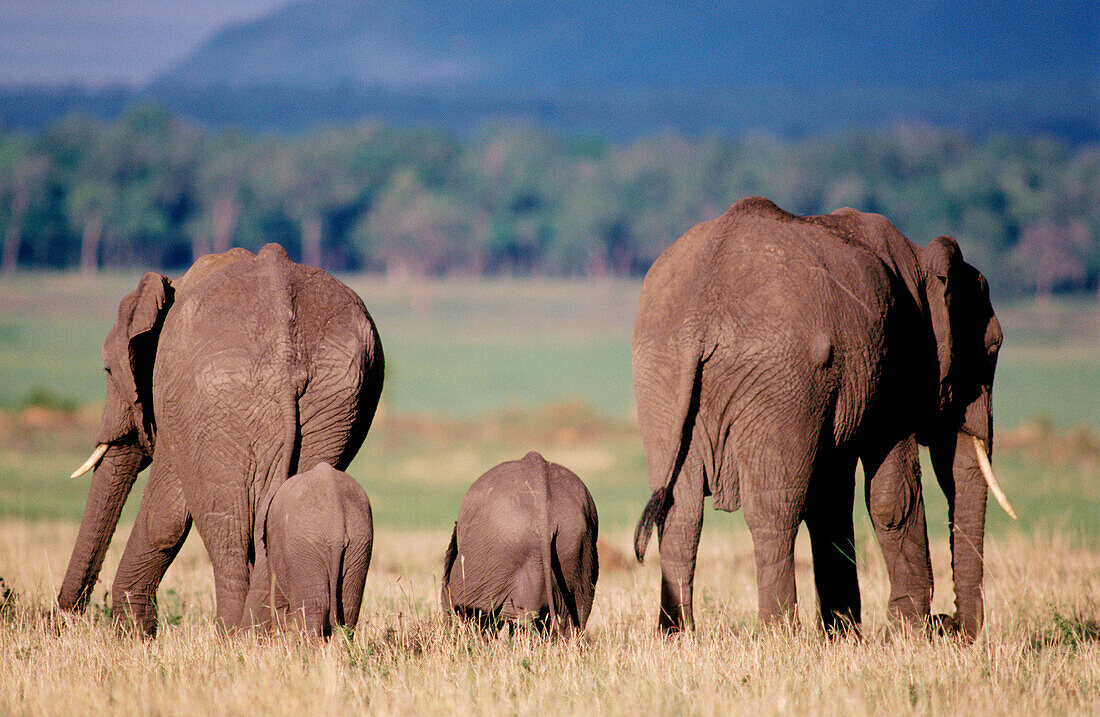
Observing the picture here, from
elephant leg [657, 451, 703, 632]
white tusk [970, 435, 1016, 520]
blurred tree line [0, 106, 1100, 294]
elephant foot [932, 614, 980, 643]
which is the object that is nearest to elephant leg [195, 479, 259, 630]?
elephant leg [657, 451, 703, 632]

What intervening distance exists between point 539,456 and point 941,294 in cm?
296

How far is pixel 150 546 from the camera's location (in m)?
8.22

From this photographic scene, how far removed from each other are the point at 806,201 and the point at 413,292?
1393 inches

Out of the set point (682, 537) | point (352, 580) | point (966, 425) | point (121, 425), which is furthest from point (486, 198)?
point (352, 580)

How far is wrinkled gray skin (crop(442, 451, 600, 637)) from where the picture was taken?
23.0ft

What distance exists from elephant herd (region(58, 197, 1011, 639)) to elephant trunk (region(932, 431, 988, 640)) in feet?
4.15

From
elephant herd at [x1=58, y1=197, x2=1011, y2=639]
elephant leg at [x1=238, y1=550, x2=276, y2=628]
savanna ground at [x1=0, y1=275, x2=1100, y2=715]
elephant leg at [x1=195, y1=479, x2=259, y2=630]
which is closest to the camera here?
savanna ground at [x1=0, y1=275, x2=1100, y2=715]

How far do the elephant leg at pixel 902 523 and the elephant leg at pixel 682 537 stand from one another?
4.85ft

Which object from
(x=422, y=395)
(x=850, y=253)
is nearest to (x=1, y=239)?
(x=422, y=395)

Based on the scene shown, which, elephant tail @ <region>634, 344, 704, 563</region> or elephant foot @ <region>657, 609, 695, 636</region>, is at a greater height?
elephant tail @ <region>634, 344, 704, 563</region>

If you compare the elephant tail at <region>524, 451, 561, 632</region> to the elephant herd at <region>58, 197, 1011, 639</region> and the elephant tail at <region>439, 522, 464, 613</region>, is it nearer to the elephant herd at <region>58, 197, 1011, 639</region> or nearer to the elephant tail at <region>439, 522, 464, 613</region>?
the elephant herd at <region>58, 197, 1011, 639</region>

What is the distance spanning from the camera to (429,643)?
24.0 feet

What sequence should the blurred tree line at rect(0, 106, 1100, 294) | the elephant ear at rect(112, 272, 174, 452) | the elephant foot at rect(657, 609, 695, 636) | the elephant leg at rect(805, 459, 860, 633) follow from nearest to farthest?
the elephant foot at rect(657, 609, 695, 636)
the elephant ear at rect(112, 272, 174, 452)
the elephant leg at rect(805, 459, 860, 633)
the blurred tree line at rect(0, 106, 1100, 294)

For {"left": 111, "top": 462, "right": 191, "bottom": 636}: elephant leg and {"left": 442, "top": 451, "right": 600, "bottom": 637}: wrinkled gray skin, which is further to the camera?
{"left": 111, "top": 462, "right": 191, "bottom": 636}: elephant leg
